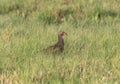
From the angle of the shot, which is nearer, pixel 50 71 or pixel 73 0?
pixel 50 71

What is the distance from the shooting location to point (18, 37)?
790 cm

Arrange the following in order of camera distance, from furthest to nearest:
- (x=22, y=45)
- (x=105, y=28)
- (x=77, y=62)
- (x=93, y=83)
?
(x=105, y=28) < (x=22, y=45) < (x=77, y=62) < (x=93, y=83)

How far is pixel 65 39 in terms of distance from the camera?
25.3 ft

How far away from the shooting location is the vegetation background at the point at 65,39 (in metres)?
5.33

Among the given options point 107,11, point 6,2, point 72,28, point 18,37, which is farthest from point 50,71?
point 6,2

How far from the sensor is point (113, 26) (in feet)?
30.1

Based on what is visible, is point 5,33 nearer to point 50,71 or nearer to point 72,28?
point 72,28

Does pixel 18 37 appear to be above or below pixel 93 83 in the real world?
below

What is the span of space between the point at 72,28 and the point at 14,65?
3178 mm

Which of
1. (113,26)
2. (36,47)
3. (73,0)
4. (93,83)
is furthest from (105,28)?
(93,83)

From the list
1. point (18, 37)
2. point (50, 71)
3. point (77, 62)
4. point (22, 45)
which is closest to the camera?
point (50, 71)

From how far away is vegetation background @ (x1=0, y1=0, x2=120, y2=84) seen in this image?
Answer: 5.33 meters

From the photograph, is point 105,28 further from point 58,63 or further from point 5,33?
point 58,63

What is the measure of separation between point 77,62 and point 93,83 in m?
1.00
